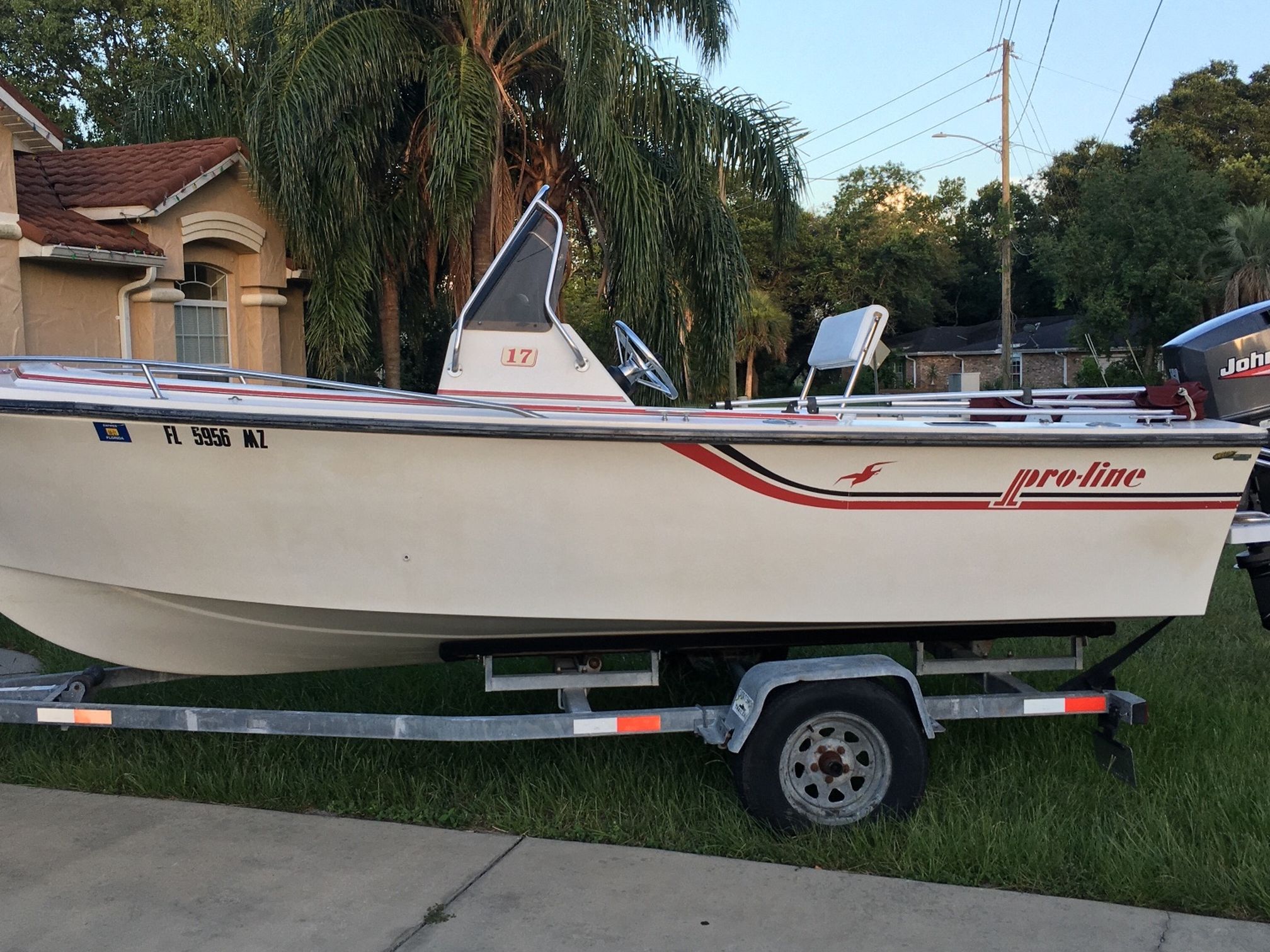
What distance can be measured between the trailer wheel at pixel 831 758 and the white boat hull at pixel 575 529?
0.30m

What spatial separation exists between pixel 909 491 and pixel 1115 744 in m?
1.37

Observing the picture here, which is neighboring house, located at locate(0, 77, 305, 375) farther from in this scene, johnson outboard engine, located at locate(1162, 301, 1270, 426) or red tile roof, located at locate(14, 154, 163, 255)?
johnson outboard engine, located at locate(1162, 301, 1270, 426)

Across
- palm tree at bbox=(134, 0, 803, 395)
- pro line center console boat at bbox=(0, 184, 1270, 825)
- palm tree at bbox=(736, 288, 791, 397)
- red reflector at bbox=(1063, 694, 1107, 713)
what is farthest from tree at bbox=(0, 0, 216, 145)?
red reflector at bbox=(1063, 694, 1107, 713)

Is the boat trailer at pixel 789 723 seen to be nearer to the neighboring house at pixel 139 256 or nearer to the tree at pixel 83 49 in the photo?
the neighboring house at pixel 139 256

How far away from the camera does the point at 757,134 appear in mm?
12148

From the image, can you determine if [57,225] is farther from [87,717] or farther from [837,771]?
[837,771]

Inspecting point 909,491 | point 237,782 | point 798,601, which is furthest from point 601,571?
point 237,782

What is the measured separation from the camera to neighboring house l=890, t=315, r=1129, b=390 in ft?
134

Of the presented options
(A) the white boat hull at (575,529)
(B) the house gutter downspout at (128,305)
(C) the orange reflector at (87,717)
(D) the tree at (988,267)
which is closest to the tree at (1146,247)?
(D) the tree at (988,267)

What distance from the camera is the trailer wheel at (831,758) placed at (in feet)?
13.0

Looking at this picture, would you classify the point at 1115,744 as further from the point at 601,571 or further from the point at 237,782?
the point at 237,782

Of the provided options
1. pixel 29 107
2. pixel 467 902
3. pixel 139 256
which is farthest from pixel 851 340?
pixel 29 107

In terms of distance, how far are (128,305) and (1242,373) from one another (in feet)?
30.2

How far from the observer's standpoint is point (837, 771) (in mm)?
4094
